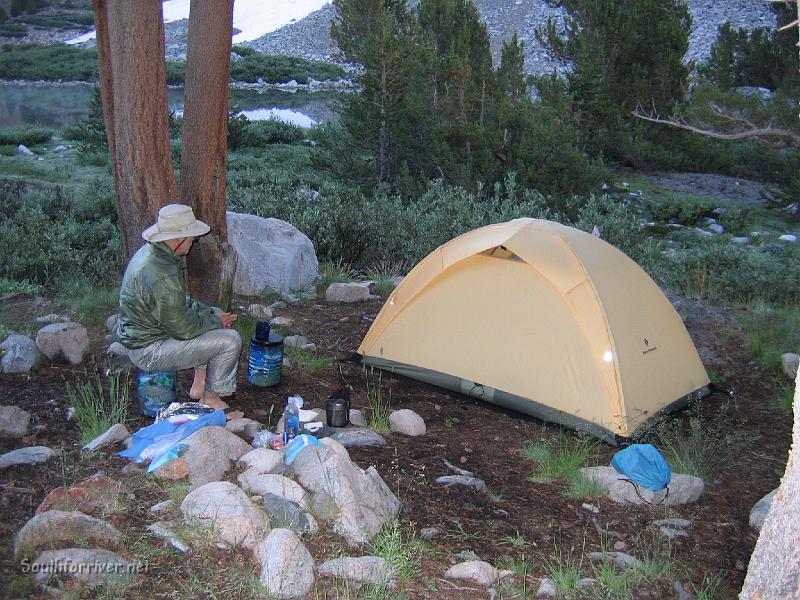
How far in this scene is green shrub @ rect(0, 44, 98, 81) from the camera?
4197cm

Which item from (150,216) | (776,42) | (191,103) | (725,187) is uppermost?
(776,42)

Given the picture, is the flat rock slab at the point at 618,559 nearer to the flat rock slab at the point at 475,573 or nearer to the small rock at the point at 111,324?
the flat rock slab at the point at 475,573

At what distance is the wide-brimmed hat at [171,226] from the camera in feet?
16.5

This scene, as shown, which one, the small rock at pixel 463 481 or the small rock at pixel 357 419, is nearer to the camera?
the small rock at pixel 463 481

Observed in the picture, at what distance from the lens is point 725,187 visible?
66.1 feet

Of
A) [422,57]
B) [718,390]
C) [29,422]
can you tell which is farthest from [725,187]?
[29,422]

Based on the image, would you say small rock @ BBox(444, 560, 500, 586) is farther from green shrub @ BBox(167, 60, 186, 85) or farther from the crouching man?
green shrub @ BBox(167, 60, 186, 85)

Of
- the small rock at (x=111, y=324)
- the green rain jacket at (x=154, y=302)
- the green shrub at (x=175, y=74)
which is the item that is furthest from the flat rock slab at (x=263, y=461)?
the green shrub at (x=175, y=74)

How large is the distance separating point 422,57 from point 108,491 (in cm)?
1255

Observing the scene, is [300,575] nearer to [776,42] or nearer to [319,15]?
[776,42]

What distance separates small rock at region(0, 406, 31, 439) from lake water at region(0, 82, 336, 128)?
22.1 meters

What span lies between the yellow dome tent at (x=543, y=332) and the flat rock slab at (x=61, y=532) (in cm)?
320

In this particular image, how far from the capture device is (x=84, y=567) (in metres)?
3.25

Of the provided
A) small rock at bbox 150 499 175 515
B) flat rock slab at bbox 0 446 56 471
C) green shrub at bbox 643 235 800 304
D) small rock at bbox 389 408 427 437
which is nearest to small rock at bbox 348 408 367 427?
small rock at bbox 389 408 427 437
